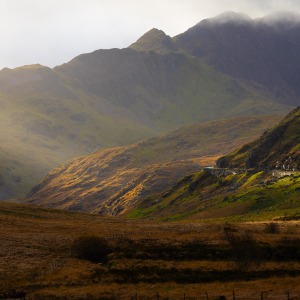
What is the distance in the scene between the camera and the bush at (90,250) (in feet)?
244

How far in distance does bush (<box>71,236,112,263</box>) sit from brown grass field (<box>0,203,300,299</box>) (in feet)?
5.21

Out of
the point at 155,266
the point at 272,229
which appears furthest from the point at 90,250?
the point at 272,229

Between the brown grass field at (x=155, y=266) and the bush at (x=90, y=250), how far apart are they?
62.6 inches

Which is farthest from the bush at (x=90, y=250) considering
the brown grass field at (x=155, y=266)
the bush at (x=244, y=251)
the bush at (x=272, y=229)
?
the bush at (x=272, y=229)

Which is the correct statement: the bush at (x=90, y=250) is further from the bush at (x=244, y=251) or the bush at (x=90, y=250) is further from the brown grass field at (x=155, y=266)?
the bush at (x=244, y=251)

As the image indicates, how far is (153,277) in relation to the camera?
6494cm

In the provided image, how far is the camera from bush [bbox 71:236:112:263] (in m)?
74.4

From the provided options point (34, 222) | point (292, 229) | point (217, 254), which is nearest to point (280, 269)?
point (217, 254)

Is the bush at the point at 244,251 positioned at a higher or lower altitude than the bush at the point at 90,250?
lower

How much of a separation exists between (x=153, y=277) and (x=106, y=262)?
10.6 m

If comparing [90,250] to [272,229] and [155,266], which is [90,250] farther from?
[272,229]

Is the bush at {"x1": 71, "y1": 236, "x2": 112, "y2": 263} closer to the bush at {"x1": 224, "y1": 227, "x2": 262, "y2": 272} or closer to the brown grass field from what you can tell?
the brown grass field

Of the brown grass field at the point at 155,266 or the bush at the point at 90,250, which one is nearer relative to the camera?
the brown grass field at the point at 155,266

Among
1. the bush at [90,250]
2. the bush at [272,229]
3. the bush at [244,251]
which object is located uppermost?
the bush at [90,250]
